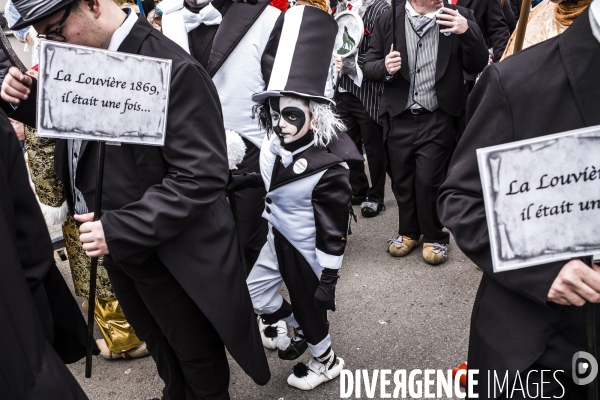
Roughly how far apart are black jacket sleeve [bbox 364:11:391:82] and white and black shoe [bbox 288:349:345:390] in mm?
1963

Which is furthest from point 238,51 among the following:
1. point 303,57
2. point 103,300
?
point 103,300

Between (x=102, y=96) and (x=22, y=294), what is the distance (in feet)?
2.22

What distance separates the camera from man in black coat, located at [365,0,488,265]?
3627 mm

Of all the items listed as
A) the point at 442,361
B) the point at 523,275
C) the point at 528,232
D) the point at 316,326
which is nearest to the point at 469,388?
the point at 523,275

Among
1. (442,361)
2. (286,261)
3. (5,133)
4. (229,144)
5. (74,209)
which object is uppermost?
(5,133)

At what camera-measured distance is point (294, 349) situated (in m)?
3.08

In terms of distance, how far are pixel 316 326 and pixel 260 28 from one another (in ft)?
5.38

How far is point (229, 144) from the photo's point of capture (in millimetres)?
2881

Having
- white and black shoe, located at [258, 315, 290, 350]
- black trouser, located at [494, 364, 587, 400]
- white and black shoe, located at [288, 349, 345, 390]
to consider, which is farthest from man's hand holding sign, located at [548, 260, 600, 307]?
white and black shoe, located at [258, 315, 290, 350]

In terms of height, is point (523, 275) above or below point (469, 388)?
above

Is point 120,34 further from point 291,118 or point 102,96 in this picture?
point 291,118

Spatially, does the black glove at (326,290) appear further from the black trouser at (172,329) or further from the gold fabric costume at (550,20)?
the gold fabric costume at (550,20)

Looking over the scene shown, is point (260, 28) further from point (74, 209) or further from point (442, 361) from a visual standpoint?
point (442, 361)

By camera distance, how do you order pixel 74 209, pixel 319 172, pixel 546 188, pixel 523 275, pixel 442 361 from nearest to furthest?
pixel 546 188 < pixel 523 275 < pixel 74 209 < pixel 319 172 < pixel 442 361
